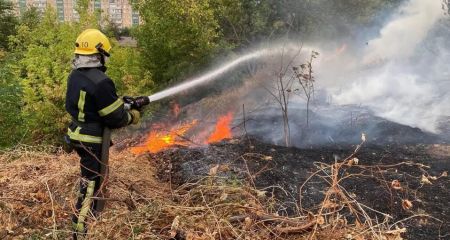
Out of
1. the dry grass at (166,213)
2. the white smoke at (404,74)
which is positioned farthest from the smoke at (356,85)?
the dry grass at (166,213)

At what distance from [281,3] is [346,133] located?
5933 mm

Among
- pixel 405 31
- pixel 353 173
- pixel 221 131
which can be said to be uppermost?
pixel 405 31

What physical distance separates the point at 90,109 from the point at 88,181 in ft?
Answer: 2.30

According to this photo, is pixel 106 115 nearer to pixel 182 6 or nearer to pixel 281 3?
pixel 182 6

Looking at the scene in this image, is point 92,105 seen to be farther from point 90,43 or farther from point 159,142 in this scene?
point 159,142

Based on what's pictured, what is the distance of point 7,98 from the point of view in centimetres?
837

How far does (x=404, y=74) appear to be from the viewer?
623 inches

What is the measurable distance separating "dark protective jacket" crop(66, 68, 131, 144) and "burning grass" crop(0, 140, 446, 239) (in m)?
0.65

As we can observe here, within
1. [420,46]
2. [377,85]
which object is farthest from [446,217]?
[420,46]

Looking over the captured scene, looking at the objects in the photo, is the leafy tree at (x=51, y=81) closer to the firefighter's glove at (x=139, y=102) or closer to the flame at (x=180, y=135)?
the flame at (x=180, y=135)

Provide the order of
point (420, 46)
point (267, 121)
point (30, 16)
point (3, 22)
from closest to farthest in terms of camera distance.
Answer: point (267, 121) < point (420, 46) < point (3, 22) < point (30, 16)

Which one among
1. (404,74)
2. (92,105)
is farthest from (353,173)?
(404,74)

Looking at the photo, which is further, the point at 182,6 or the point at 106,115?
the point at 182,6

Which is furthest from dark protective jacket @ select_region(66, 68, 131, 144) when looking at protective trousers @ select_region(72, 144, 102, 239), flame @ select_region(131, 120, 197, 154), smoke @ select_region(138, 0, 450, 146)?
flame @ select_region(131, 120, 197, 154)
